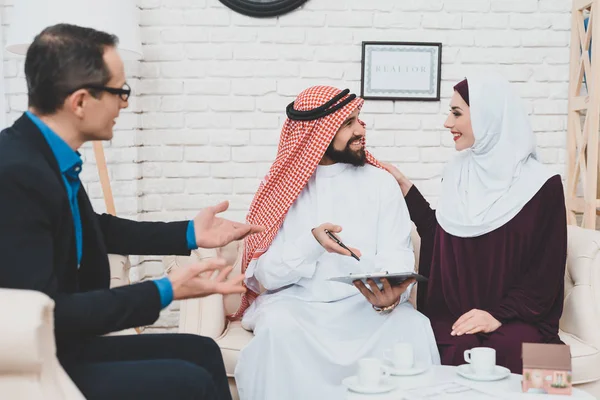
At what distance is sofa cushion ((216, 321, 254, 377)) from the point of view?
2551 mm

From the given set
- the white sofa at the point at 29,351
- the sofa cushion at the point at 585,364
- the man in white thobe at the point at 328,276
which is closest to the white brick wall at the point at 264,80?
the man in white thobe at the point at 328,276

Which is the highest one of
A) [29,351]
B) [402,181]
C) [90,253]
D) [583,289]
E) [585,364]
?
[402,181]

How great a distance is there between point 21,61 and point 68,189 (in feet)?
6.49

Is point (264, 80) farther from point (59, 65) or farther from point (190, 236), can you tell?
point (59, 65)

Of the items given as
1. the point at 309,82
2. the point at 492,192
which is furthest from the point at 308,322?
the point at 309,82

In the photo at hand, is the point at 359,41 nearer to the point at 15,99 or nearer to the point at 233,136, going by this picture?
the point at 233,136

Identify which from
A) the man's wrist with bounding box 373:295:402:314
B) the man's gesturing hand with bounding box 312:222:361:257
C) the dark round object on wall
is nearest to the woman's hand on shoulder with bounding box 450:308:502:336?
the man's wrist with bounding box 373:295:402:314

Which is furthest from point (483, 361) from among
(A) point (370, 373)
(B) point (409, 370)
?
(A) point (370, 373)

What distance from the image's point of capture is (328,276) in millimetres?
2777

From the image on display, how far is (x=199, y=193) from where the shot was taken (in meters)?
3.55

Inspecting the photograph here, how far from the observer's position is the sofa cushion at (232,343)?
2551 mm

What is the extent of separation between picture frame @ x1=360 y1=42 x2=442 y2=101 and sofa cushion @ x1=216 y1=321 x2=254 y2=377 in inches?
54.0

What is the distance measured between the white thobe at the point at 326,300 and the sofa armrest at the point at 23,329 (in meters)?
1.11

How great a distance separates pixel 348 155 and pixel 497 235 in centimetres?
65
